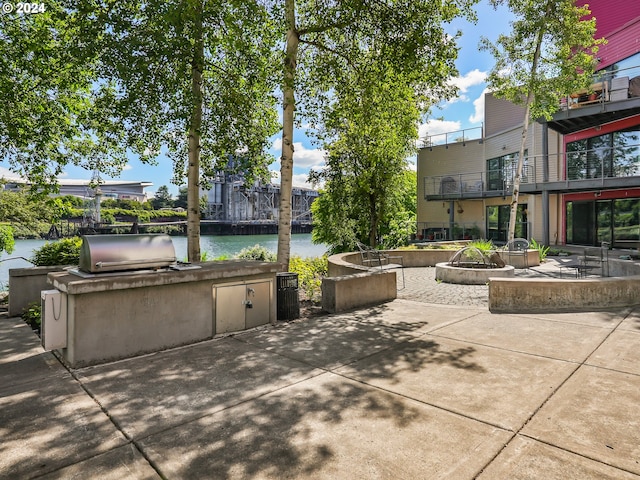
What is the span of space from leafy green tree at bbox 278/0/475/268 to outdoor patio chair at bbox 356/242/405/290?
8.87 ft

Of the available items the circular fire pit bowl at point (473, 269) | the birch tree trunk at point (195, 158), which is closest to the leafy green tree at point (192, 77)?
the birch tree trunk at point (195, 158)

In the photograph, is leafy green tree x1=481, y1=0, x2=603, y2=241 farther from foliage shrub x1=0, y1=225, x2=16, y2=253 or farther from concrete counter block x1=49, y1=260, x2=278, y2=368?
foliage shrub x1=0, y1=225, x2=16, y2=253

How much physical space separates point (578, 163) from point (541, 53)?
Result: 5.28 m

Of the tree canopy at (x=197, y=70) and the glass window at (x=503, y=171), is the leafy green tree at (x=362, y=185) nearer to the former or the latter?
the glass window at (x=503, y=171)

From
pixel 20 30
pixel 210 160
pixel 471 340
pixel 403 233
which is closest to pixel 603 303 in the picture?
pixel 471 340

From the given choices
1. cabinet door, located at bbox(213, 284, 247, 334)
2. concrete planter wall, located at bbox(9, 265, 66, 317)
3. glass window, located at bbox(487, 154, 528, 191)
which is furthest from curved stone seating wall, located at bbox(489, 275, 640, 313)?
glass window, located at bbox(487, 154, 528, 191)

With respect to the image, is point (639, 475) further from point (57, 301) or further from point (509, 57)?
point (509, 57)

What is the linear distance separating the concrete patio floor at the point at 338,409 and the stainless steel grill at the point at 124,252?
4.22ft

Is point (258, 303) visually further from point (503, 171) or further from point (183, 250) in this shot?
point (183, 250)

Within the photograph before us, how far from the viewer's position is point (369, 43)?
9.98 meters

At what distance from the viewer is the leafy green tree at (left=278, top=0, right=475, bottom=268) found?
356 inches

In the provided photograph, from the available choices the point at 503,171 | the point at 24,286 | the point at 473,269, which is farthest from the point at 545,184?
the point at 24,286

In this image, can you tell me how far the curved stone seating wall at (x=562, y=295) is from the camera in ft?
24.3

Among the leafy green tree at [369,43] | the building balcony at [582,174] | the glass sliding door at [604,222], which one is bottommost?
the glass sliding door at [604,222]
